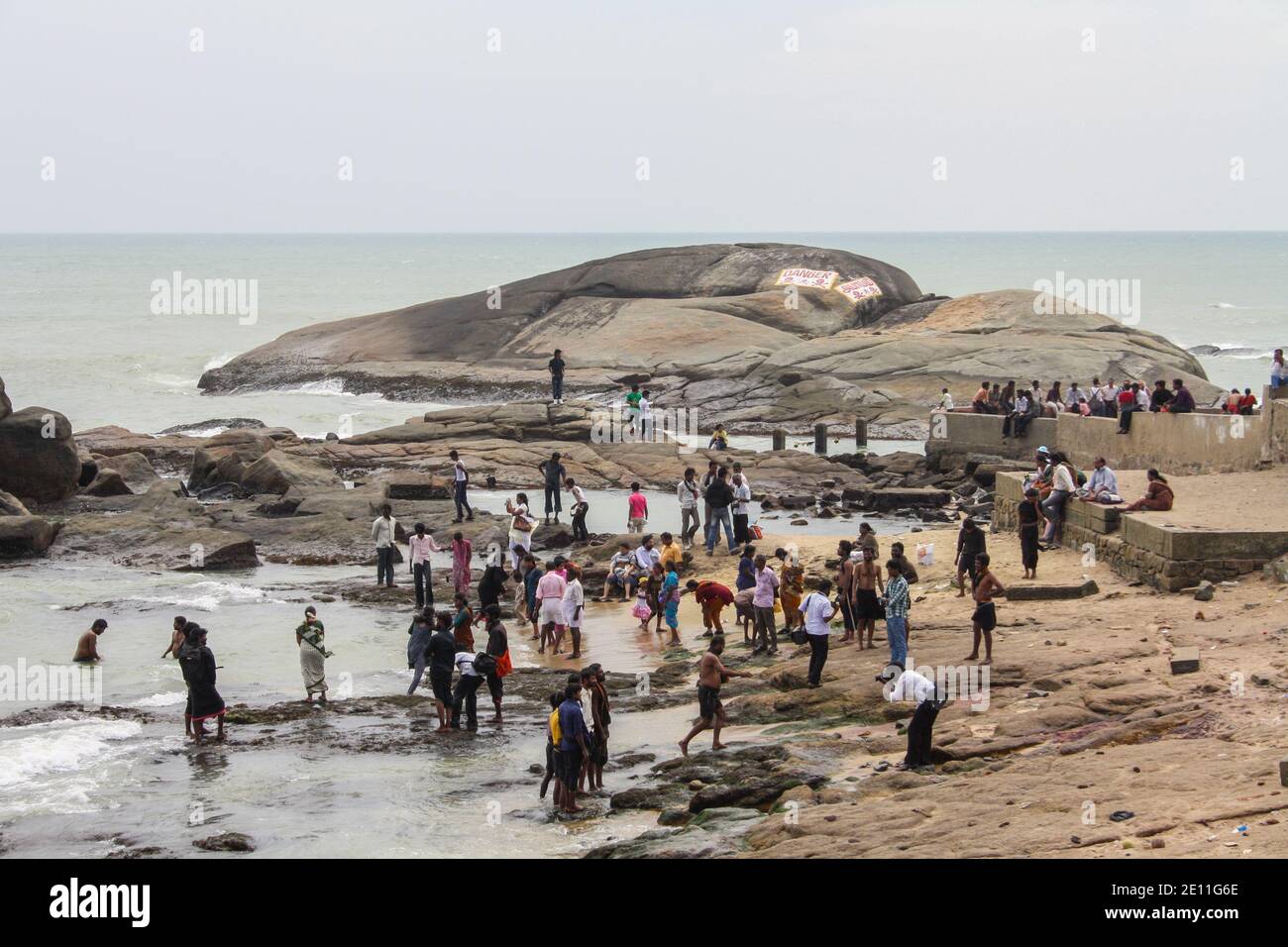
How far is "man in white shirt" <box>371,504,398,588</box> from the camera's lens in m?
22.8

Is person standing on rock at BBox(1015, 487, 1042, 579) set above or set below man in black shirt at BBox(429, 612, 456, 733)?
above

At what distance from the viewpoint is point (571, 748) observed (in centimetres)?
1284

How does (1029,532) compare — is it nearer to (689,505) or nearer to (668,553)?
(668,553)

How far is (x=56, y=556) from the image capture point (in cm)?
2594

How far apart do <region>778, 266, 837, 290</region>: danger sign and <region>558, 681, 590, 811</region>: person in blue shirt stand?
1590 inches

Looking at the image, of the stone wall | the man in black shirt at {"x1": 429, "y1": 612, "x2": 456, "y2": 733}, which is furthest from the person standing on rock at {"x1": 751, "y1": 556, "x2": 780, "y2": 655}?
the stone wall

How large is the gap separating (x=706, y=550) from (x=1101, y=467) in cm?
622

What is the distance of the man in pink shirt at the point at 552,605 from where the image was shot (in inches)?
746

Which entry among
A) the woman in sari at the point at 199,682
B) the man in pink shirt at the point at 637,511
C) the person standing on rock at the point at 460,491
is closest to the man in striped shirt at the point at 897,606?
the woman in sari at the point at 199,682

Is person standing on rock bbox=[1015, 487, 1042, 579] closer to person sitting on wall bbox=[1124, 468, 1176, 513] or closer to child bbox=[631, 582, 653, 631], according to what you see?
person sitting on wall bbox=[1124, 468, 1176, 513]

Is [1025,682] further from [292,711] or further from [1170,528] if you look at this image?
[292,711]

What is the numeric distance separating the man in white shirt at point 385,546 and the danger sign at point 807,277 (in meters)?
31.3

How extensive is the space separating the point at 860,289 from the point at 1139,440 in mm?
27551
